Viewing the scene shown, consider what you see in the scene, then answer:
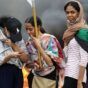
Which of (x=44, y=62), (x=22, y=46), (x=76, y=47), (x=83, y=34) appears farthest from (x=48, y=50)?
(x=83, y=34)

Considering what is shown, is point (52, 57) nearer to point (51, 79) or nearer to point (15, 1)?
point (51, 79)

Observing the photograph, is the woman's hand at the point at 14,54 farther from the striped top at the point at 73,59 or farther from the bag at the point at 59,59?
the striped top at the point at 73,59

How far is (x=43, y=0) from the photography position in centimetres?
761

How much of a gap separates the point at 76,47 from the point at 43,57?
0.57 m

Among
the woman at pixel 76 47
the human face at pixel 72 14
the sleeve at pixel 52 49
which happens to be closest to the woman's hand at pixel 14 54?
the sleeve at pixel 52 49

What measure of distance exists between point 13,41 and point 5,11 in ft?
8.49

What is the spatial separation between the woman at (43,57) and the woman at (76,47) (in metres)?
0.34

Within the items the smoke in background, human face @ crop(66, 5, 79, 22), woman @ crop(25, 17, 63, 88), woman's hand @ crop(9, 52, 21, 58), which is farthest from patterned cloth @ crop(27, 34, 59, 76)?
the smoke in background

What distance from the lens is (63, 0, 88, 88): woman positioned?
4301 millimetres

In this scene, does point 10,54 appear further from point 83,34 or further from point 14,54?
point 83,34

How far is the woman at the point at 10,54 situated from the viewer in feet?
15.7

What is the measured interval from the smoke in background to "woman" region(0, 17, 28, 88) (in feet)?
7.91

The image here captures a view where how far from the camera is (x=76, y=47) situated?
14.3ft

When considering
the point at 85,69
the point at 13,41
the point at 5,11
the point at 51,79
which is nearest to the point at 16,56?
the point at 13,41
